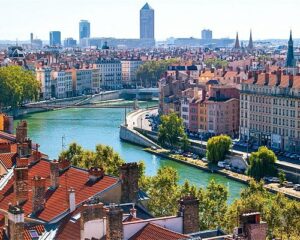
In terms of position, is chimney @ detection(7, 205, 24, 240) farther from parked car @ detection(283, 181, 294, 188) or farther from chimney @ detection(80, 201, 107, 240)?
parked car @ detection(283, 181, 294, 188)

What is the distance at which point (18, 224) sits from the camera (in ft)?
32.2

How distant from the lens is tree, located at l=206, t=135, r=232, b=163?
30.4 metres

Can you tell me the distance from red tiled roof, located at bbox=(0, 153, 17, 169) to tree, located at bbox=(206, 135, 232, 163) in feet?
48.6

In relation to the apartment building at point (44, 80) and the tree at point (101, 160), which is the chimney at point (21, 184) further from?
the apartment building at point (44, 80)

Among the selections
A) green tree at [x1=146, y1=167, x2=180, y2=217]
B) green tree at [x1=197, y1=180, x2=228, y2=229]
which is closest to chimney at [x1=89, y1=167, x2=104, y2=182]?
green tree at [x1=146, y1=167, x2=180, y2=217]

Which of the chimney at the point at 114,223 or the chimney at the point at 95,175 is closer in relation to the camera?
the chimney at the point at 114,223

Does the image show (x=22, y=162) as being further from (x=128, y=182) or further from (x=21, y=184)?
(x=128, y=182)

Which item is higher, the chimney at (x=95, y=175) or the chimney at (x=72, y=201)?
the chimney at (x=95, y=175)

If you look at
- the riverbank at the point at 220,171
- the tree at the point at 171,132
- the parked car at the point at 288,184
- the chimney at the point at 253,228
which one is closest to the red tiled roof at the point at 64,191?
the chimney at the point at 253,228

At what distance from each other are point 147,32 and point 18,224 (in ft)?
612

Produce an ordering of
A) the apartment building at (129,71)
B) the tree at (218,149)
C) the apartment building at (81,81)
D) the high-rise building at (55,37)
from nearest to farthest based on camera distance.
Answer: the tree at (218,149) → the apartment building at (81,81) → the apartment building at (129,71) → the high-rise building at (55,37)

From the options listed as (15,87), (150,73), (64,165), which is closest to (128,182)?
(64,165)

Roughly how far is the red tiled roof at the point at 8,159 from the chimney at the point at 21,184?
114 inches

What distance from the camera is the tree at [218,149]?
1196 inches
